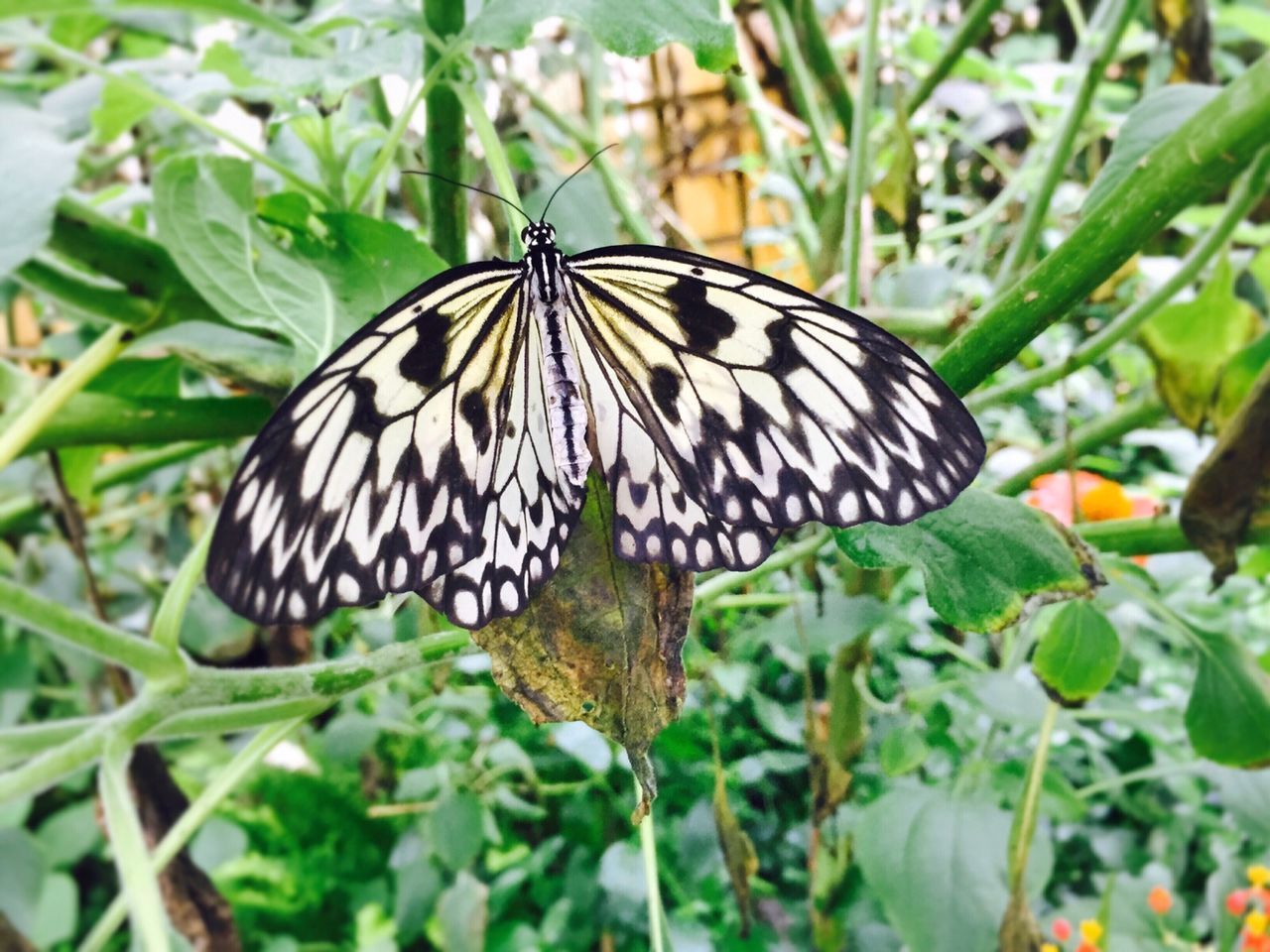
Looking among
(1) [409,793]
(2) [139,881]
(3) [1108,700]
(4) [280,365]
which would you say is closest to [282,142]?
(4) [280,365]

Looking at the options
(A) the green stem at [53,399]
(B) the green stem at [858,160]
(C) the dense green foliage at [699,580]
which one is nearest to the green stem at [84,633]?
(C) the dense green foliage at [699,580]

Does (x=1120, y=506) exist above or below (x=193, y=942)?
above

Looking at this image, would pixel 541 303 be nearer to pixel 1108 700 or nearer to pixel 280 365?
pixel 280 365

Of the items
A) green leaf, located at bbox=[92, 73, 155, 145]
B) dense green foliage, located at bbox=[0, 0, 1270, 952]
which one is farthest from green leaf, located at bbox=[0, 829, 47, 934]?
green leaf, located at bbox=[92, 73, 155, 145]

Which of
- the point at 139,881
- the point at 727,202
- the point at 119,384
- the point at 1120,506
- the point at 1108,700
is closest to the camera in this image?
the point at 139,881

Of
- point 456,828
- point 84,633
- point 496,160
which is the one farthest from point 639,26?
point 456,828

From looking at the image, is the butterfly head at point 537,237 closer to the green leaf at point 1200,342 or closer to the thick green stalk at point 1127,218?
the thick green stalk at point 1127,218

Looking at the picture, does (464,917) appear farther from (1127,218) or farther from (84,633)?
(1127,218)
